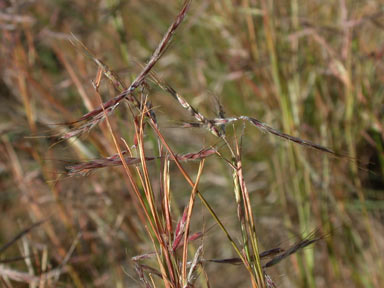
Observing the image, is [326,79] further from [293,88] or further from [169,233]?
[169,233]

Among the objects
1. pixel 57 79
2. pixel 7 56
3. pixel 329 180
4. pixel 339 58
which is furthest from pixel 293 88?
pixel 57 79

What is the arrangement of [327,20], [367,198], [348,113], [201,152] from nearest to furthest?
[201,152]
[348,113]
[367,198]
[327,20]

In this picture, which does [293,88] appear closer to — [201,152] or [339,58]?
[339,58]

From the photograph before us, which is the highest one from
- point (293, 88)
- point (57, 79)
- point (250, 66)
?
point (57, 79)

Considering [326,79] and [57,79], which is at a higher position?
[57,79]

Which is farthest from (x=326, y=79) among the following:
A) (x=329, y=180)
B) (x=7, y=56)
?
(x=7, y=56)

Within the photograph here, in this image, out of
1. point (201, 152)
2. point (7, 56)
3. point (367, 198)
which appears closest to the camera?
point (201, 152)

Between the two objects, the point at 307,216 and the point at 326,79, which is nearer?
the point at 307,216
